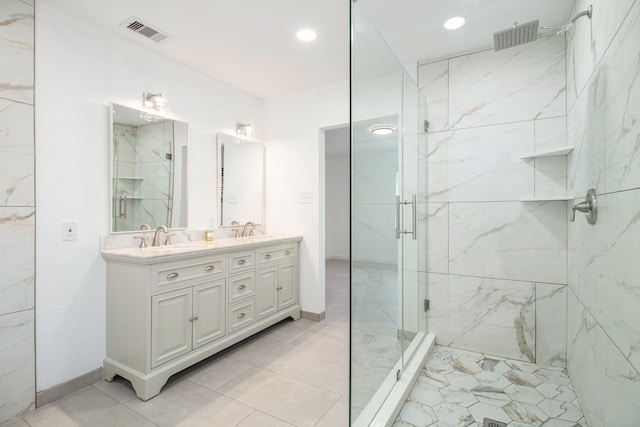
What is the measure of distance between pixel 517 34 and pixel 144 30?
7.83ft

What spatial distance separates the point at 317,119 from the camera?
3.25 m

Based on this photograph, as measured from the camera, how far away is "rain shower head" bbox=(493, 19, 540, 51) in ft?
5.38

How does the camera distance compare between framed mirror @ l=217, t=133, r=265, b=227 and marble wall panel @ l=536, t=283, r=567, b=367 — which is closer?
marble wall panel @ l=536, t=283, r=567, b=367

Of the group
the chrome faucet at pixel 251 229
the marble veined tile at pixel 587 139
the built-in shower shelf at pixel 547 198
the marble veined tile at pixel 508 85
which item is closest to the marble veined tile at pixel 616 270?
the marble veined tile at pixel 587 139

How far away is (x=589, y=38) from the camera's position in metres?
1.59

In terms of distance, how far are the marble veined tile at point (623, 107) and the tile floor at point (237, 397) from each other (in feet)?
5.56

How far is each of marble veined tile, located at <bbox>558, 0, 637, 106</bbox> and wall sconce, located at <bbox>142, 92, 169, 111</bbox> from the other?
273 centimetres

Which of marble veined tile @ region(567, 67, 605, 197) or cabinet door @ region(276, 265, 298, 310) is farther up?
marble veined tile @ region(567, 67, 605, 197)

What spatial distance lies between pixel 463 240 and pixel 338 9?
6.29 feet

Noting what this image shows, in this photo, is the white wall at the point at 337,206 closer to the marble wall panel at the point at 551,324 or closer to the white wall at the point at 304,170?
the white wall at the point at 304,170

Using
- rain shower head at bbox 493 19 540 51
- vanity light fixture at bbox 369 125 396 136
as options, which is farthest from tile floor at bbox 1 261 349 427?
rain shower head at bbox 493 19 540 51

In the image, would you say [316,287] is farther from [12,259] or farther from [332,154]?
[332,154]

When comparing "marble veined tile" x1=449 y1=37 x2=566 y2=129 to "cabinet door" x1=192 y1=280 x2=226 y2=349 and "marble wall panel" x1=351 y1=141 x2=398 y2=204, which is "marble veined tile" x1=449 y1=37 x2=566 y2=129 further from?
"cabinet door" x1=192 y1=280 x2=226 y2=349

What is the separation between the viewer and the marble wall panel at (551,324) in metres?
2.18
